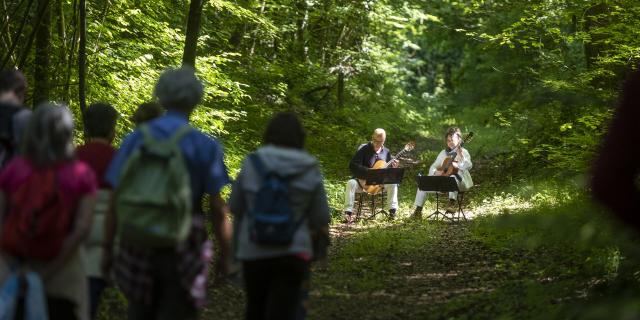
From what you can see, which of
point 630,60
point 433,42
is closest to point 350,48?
point 433,42

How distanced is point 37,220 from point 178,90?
2.96 feet

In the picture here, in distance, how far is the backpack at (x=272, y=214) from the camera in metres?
4.48

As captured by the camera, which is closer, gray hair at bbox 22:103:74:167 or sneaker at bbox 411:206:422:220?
gray hair at bbox 22:103:74:167

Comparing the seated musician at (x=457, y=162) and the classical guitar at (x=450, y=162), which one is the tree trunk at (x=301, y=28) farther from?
the classical guitar at (x=450, y=162)

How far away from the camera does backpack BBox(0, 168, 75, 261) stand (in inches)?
153

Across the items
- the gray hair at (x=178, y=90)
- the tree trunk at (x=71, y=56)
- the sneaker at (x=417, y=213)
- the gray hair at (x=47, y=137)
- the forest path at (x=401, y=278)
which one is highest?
the tree trunk at (x=71, y=56)

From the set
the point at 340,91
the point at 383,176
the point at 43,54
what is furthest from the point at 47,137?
the point at 340,91

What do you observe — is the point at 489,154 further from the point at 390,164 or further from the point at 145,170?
the point at 145,170

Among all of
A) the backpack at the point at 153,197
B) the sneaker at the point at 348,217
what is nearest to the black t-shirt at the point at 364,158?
the sneaker at the point at 348,217

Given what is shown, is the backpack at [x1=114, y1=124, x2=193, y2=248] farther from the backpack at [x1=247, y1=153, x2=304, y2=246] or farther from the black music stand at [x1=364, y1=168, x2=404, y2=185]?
the black music stand at [x1=364, y1=168, x2=404, y2=185]

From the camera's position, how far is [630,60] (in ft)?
38.0

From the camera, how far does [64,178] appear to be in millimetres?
3994

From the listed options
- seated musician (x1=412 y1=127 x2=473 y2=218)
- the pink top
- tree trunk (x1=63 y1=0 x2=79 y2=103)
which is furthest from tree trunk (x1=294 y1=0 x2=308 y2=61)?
the pink top

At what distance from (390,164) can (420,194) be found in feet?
2.80
